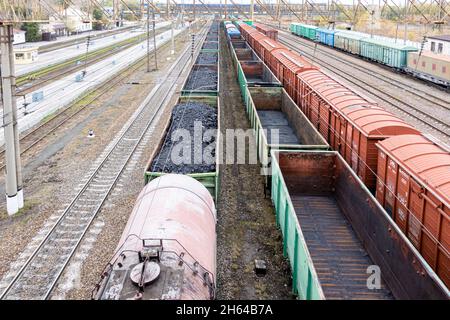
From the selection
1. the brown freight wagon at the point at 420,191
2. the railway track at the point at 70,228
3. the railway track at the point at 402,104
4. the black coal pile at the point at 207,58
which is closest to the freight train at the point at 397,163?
the brown freight wagon at the point at 420,191

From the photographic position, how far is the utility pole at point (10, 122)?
14.1 metres

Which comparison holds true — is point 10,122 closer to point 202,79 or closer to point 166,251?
point 166,251

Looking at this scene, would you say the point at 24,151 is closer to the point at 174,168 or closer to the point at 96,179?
the point at 96,179

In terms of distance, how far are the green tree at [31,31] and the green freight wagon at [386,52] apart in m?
56.0

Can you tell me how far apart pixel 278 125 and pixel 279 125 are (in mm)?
53

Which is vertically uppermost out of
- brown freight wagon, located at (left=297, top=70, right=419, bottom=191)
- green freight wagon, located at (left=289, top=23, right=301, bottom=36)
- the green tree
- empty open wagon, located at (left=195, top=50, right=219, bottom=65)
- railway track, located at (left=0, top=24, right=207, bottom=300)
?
green freight wagon, located at (left=289, top=23, right=301, bottom=36)

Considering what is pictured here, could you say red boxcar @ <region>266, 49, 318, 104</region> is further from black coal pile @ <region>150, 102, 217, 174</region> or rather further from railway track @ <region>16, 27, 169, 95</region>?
railway track @ <region>16, 27, 169, 95</region>

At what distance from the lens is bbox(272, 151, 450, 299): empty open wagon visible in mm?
8672

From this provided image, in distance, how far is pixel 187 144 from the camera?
54.6 ft

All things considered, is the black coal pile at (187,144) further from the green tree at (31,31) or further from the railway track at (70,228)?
the green tree at (31,31)

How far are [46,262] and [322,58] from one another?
178ft

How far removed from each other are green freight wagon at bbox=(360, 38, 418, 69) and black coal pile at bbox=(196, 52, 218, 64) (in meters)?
18.5

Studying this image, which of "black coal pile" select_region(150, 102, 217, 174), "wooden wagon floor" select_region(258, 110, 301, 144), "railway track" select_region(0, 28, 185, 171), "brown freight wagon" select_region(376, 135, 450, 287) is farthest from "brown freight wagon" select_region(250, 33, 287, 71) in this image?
"brown freight wagon" select_region(376, 135, 450, 287)

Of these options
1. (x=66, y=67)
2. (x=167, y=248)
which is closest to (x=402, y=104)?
(x=167, y=248)
